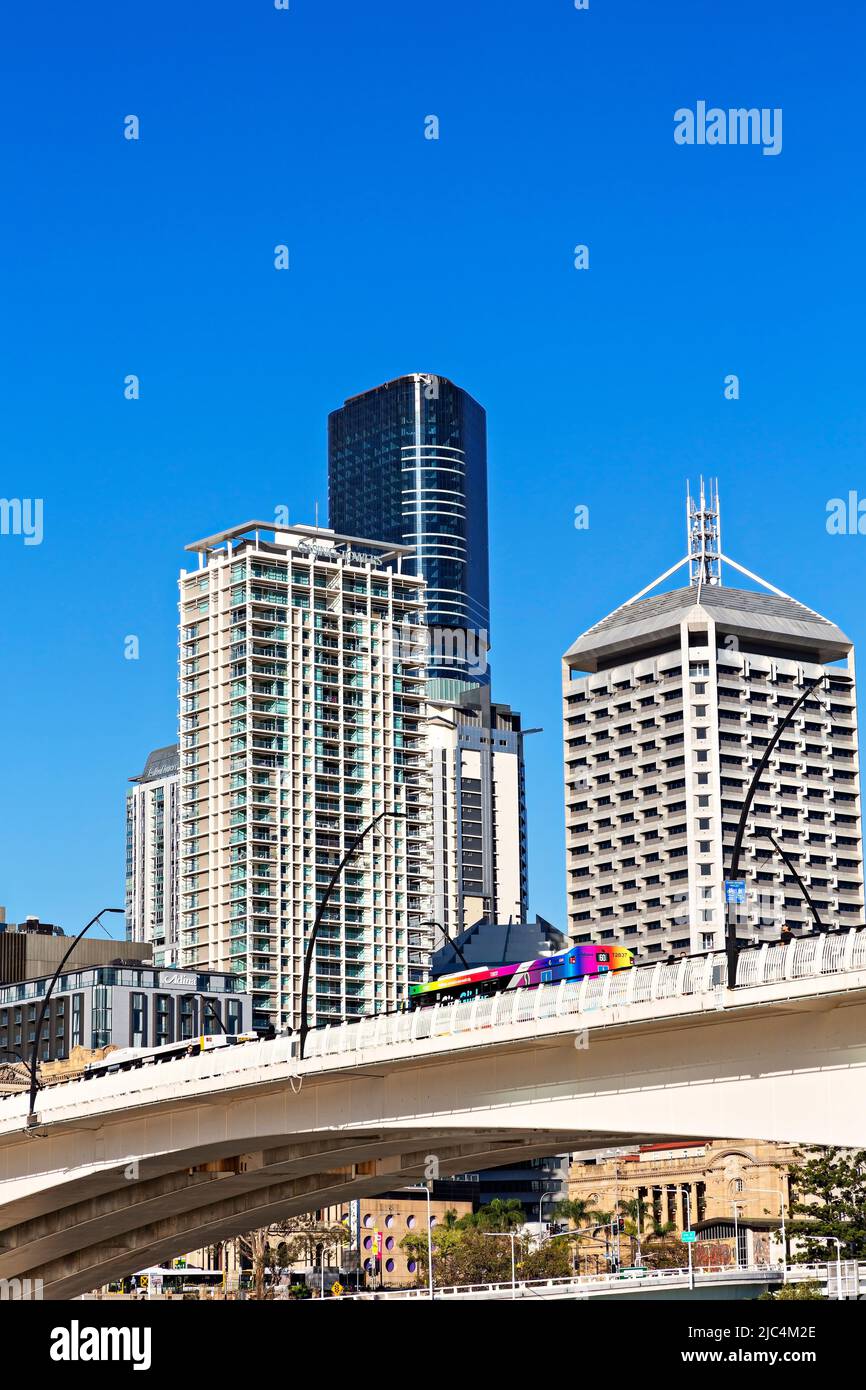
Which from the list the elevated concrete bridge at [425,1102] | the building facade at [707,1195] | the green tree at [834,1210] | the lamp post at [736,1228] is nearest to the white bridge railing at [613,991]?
the elevated concrete bridge at [425,1102]

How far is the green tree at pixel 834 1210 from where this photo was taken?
117 meters

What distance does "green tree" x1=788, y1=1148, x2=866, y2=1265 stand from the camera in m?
117

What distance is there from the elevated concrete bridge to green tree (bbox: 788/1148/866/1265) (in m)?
41.1

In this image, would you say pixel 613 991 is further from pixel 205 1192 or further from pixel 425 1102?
pixel 205 1192

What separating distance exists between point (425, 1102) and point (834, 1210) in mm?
68595

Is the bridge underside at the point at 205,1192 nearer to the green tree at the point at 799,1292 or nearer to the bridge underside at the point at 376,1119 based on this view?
the bridge underside at the point at 376,1119

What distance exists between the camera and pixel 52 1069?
18825 centimetres

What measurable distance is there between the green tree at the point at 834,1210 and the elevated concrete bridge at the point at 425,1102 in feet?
135

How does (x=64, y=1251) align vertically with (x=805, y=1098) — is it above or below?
below

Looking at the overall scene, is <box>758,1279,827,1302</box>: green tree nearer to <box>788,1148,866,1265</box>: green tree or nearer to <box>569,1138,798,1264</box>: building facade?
<box>788,1148,866,1265</box>: green tree
